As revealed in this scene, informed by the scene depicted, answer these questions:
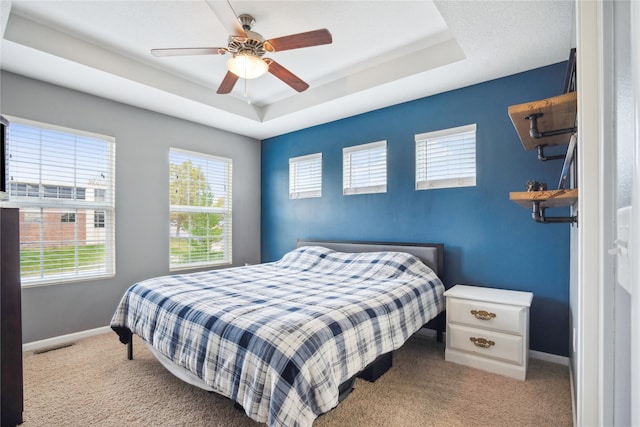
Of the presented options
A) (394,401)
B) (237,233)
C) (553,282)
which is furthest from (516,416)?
(237,233)

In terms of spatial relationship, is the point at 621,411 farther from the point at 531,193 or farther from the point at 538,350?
the point at 538,350

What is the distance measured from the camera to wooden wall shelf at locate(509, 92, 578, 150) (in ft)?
4.74

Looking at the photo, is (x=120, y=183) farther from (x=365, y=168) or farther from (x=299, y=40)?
(x=365, y=168)

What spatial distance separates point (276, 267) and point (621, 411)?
3.16 meters

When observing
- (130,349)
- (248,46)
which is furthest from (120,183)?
(248,46)

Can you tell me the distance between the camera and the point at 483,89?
9.90 ft

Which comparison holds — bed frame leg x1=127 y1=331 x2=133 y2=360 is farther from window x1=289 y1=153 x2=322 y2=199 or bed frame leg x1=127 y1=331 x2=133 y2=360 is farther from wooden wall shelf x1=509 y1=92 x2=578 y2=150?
wooden wall shelf x1=509 y1=92 x2=578 y2=150

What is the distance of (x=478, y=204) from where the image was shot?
3031 millimetres

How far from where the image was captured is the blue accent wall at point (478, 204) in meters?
2.66

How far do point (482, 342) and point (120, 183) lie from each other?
389 cm

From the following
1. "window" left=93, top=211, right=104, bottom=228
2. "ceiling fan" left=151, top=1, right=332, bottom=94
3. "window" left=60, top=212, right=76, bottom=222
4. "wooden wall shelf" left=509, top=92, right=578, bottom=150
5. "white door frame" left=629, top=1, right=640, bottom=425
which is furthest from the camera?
"window" left=93, top=211, right=104, bottom=228

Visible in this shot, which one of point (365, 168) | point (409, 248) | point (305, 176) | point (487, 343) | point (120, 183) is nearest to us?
point (487, 343)

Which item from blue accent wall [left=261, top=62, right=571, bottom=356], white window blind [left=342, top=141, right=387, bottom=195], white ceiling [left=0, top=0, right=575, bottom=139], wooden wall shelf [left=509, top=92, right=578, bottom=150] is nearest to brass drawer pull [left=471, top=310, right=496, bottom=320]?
blue accent wall [left=261, top=62, right=571, bottom=356]

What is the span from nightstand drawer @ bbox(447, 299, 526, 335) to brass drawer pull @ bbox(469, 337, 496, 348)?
0.10m
